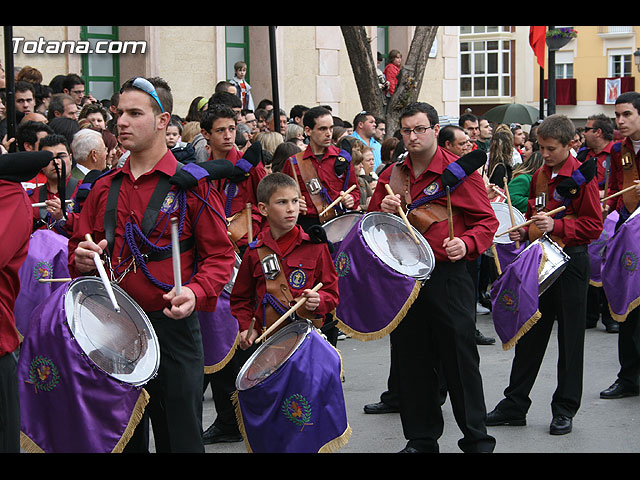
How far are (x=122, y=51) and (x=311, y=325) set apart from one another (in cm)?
1423

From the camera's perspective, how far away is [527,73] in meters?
53.2

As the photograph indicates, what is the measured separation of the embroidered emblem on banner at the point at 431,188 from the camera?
6051 millimetres

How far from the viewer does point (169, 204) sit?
15.3 feet

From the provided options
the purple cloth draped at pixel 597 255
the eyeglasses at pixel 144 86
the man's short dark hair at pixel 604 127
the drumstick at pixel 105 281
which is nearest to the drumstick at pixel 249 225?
the eyeglasses at pixel 144 86

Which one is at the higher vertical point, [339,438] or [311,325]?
[311,325]

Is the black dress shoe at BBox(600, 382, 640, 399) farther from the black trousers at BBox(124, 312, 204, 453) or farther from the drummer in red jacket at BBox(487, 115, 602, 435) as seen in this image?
the black trousers at BBox(124, 312, 204, 453)

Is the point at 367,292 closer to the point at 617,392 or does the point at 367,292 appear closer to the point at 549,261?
→ the point at 549,261

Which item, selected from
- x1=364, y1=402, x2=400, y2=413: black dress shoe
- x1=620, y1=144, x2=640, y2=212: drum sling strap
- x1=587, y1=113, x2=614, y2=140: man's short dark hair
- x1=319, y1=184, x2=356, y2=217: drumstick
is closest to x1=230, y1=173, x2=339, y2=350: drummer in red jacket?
x1=364, y1=402, x2=400, y2=413: black dress shoe

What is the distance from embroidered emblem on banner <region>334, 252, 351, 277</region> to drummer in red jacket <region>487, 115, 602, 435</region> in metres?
1.53

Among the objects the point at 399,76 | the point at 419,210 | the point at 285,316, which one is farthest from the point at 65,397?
the point at 399,76
